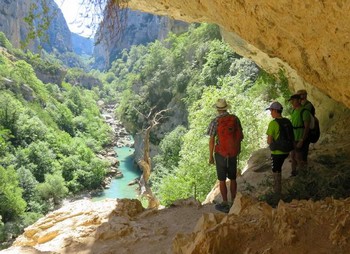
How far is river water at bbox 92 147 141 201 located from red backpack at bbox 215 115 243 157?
104ft

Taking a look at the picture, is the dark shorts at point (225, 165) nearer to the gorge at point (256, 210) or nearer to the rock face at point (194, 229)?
the gorge at point (256, 210)

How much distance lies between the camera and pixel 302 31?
4.88 m

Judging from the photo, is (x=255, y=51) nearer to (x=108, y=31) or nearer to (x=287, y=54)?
(x=287, y=54)

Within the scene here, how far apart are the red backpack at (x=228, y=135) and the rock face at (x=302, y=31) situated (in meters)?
1.42

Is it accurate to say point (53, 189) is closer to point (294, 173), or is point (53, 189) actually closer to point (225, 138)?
point (294, 173)

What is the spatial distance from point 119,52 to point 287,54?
435 ft

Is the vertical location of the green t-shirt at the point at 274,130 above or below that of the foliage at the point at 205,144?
above

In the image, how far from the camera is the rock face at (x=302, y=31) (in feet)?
13.9

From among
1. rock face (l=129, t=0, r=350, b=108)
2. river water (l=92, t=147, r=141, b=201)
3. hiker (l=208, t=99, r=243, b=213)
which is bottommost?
river water (l=92, t=147, r=141, b=201)

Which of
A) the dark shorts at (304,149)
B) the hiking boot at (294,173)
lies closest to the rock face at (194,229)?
the hiking boot at (294,173)

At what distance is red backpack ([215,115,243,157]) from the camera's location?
5516mm

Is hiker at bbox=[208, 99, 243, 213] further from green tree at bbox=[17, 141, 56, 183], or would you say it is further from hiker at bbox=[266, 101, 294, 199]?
green tree at bbox=[17, 141, 56, 183]

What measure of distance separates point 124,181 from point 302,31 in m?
40.8

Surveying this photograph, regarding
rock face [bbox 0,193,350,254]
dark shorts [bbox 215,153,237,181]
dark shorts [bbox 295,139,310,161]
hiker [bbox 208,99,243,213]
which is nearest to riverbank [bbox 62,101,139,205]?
rock face [bbox 0,193,350,254]
